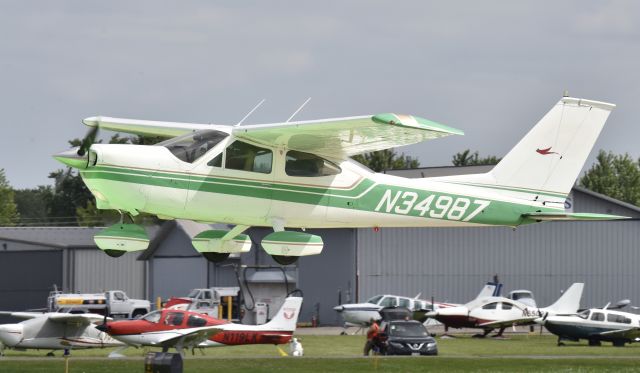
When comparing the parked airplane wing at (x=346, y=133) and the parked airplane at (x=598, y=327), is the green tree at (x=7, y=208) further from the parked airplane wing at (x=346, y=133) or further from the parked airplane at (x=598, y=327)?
the parked airplane wing at (x=346, y=133)

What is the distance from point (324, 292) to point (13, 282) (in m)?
17.8

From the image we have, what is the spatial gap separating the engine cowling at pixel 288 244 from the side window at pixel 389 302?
92.0ft

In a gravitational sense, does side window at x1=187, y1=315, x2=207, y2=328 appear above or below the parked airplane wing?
below

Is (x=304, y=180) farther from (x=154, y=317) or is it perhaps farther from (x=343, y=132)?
(x=154, y=317)

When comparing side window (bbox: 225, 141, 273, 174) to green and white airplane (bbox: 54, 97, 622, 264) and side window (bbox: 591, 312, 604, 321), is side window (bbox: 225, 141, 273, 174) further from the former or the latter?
side window (bbox: 591, 312, 604, 321)

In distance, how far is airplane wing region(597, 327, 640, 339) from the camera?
3809 centimetres

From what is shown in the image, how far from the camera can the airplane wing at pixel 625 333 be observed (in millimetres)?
38094

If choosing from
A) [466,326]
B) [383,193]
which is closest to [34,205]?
[466,326]

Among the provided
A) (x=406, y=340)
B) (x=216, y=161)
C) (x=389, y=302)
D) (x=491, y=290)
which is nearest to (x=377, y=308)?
(x=389, y=302)

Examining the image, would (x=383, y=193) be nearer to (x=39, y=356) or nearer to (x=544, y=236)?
(x=39, y=356)

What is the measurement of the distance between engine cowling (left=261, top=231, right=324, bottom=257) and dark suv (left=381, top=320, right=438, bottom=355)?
52.8ft

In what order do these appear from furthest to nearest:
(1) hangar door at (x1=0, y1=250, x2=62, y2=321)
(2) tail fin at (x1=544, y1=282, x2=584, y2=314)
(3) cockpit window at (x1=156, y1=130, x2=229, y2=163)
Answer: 1. (1) hangar door at (x1=0, y1=250, x2=62, y2=321)
2. (2) tail fin at (x1=544, y1=282, x2=584, y2=314)
3. (3) cockpit window at (x1=156, y1=130, x2=229, y2=163)

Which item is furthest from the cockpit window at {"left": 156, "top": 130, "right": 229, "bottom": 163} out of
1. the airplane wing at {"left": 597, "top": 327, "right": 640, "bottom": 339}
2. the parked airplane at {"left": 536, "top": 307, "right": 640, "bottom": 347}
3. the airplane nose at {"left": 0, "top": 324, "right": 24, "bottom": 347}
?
the airplane wing at {"left": 597, "top": 327, "right": 640, "bottom": 339}

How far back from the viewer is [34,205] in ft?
443
